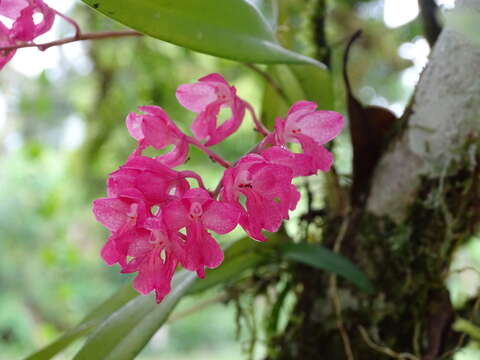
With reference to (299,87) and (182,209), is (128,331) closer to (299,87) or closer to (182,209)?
(182,209)

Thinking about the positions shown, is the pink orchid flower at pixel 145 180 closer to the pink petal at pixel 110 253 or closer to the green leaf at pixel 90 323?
the pink petal at pixel 110 253

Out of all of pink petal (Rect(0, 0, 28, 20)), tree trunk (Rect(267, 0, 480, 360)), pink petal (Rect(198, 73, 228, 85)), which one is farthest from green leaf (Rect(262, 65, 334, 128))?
pink petal (Rect(0, 0, 28, 20))

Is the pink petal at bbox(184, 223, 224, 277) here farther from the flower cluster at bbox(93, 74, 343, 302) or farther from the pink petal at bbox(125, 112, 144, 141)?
the pink petal at bbox(125, 112, 144, 141)

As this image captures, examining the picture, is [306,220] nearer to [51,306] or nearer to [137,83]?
[137,83]

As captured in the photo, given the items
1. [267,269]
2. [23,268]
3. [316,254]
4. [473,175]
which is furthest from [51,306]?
[473,175]

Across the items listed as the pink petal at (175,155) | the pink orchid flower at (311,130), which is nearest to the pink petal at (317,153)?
the pink orchid flower at (311,130)
